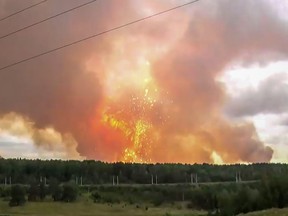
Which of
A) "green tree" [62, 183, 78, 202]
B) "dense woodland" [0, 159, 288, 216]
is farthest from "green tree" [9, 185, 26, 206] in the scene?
"green tree" [62, 183, 78, 202]

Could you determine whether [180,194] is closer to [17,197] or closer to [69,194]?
[69,194]

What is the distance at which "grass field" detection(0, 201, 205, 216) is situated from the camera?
4395 inches

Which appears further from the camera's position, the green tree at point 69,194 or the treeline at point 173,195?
the green tree at point 69,194

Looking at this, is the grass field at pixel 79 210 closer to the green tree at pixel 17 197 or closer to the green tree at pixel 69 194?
the green tree at pixel 17 197

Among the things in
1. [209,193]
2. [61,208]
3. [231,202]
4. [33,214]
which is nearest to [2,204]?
[61,208]

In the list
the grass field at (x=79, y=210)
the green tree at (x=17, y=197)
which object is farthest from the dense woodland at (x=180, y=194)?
the grass field at (x=79, y=210)

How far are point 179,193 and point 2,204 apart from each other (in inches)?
2120

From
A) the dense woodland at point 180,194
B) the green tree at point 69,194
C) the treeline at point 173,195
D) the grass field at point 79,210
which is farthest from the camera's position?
the green tree at point 69,194

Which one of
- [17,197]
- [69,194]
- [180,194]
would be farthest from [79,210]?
[180,194]

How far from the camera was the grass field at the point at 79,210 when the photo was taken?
112 meters

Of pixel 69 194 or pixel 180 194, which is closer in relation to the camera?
pixel 69 194

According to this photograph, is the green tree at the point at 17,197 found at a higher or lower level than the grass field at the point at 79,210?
higher

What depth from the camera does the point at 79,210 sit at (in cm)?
12106

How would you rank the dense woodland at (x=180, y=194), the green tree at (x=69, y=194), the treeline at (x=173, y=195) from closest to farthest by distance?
the treeline at (x=173, y=195)
the dense woodland at (x=180, y=194)
the green tree at (x=69, y=194)
